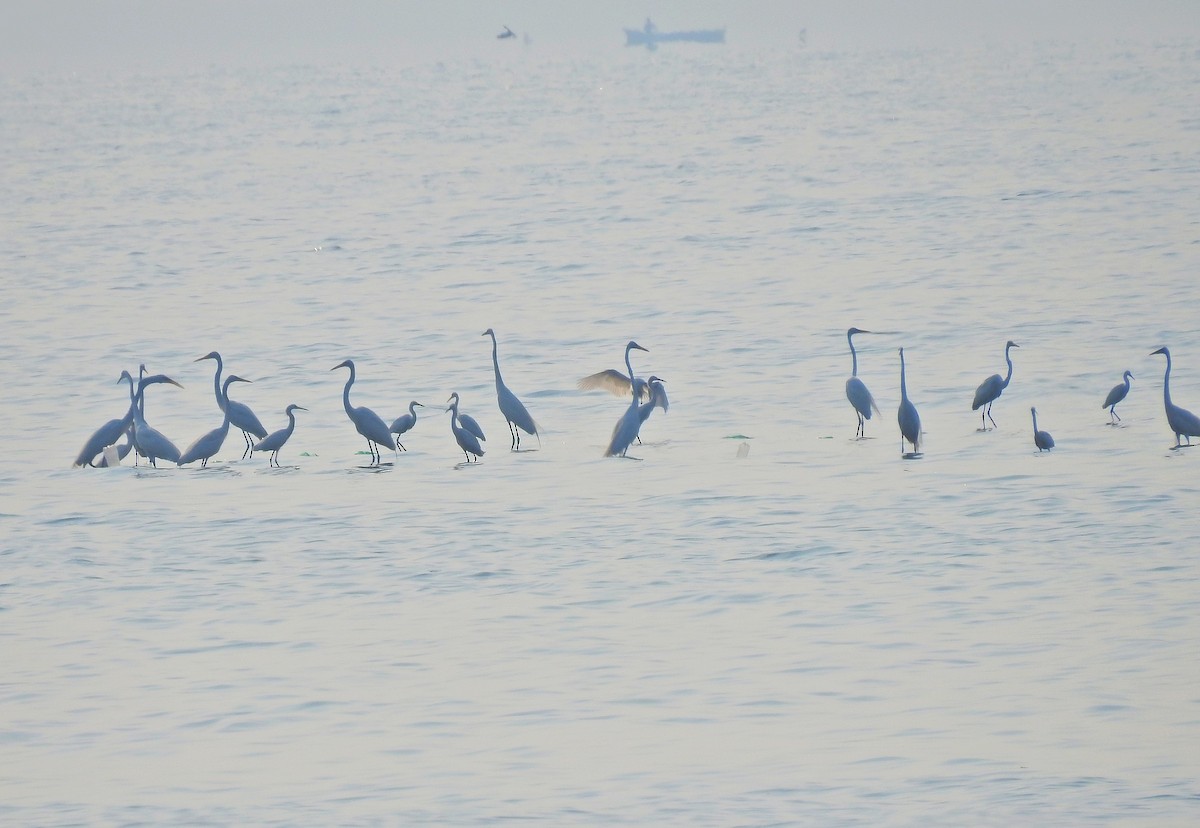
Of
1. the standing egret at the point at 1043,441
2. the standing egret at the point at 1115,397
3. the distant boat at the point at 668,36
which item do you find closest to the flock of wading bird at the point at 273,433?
the standing egret at the point at 1043,441

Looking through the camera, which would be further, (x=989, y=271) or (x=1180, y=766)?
(x=989, y=271)

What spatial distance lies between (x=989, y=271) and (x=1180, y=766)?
22195mm

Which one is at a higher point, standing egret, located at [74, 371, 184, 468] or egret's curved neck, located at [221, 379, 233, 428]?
egret's curved neck, located at [221, 379, 233, 428]

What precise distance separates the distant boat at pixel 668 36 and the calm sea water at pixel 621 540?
119 m

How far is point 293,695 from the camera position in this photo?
10289 mm

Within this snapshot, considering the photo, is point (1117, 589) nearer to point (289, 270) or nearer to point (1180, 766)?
point (1180, 766)

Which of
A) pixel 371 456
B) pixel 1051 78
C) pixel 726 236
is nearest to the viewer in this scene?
pixel 371 456

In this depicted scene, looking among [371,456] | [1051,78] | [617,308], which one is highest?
[1051,78]

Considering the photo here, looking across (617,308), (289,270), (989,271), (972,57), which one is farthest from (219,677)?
(972,57)

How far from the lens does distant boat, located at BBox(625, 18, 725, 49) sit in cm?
15562

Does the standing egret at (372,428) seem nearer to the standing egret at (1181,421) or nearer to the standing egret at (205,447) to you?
the standing egret at (205,447)

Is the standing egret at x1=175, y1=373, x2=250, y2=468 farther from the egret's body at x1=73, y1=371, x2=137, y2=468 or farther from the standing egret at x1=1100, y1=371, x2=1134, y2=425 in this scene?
the standing egret at x1=1100, y1=371, x2=1134, y2=425

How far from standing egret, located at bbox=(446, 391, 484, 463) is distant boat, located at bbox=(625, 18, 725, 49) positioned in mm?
140599

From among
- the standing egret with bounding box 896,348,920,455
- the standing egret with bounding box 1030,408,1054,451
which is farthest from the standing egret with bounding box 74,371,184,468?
the standing egret with bounding box 1030,408,1054,451
